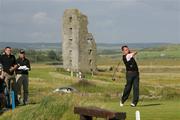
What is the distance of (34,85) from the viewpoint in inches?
2218

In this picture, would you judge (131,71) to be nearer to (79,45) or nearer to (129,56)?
(129,56)

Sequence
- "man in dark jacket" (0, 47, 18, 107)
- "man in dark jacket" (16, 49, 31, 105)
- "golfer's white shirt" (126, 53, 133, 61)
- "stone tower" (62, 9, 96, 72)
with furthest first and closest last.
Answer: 1. "stone tower" (62, 9, 96, 72)
2. "man in dark jacket" (16, 49, 31, 105)
3. "man in dark jacket" (0, 47, 18, 107)
4. "golfer's white shirt" (126, 53, 133, 61)

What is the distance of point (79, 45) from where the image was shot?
75250 millimetres

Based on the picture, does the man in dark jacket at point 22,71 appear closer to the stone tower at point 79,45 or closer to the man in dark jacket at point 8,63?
the man in dark jacket at point 8,63

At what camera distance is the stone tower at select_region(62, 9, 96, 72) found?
7438 centimetres

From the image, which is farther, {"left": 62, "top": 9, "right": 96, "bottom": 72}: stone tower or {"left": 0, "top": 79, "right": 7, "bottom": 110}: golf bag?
{"left": 62, "top": 9, "right": 96, "bottom": 72}: stone tower

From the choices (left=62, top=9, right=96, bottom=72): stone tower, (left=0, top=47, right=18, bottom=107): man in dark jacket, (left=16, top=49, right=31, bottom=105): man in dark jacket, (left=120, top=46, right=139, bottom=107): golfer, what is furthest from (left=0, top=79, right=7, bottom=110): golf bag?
(left=62, top=9, right=96, bottom=72): stone tower

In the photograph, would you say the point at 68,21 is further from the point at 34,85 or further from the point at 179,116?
the point at 179,116

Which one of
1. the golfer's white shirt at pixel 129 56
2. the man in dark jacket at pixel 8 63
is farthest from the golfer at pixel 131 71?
the man in dark jacket at pixel 8 63

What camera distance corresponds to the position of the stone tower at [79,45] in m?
74.4

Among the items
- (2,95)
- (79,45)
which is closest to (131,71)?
(2,95)

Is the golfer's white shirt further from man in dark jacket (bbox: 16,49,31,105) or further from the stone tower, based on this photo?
the stone tower

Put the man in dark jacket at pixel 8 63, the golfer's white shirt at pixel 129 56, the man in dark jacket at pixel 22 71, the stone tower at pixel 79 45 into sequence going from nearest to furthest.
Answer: the golfer's white shirt at pixel 129 56 < the man in dark jacket at pixel 8 63 < the man in dark jacket at pixel 22 71 < the stone tower at pixel 79 45

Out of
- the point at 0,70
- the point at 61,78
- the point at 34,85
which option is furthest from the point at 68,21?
the point at 0,70
